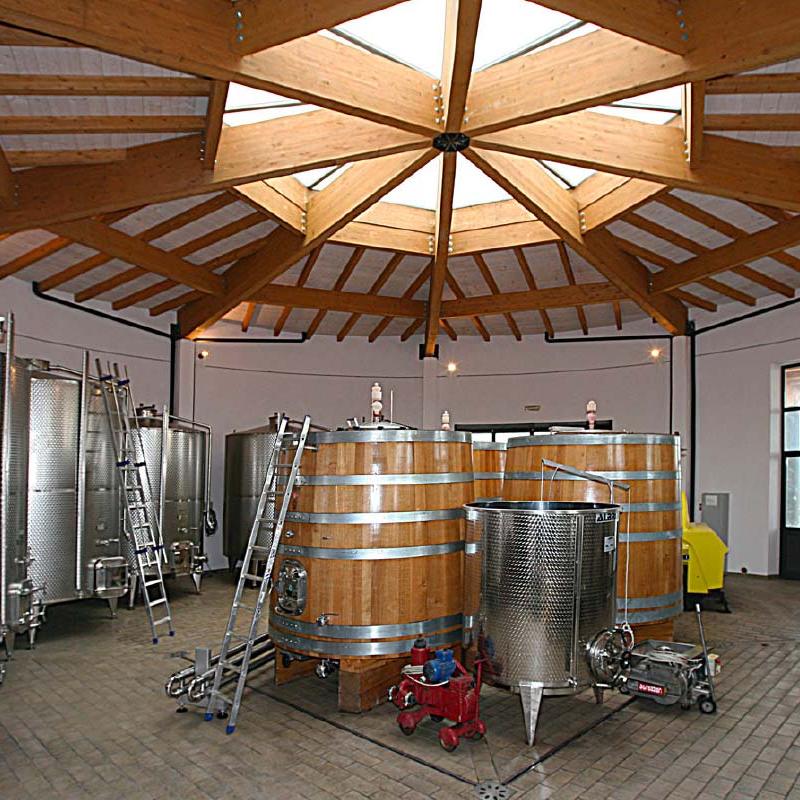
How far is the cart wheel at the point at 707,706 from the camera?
4785 millimetres

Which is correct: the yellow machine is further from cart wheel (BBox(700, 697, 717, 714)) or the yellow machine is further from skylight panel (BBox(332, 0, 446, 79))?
skylight panel (BBox(332, 0, 446, 79))

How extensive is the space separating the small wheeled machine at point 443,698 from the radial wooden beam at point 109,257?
602 centimetres

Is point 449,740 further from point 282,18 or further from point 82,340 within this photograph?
point 82,340

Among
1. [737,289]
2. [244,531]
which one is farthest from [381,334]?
[737,289]

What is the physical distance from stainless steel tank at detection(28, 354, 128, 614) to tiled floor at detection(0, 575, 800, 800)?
42.7 inches

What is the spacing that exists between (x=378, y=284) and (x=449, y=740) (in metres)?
8.77

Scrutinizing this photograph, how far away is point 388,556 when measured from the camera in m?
4.86

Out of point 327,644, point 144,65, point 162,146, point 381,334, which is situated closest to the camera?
point 327,644

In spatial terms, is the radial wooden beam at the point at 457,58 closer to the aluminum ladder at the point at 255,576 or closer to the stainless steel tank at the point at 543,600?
the aluminum ladder at the point at 255,576

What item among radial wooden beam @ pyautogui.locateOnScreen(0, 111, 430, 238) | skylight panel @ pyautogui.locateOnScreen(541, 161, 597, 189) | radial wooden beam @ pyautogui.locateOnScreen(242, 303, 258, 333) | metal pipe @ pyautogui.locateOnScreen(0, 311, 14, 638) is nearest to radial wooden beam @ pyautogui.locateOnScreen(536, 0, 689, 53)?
radial wooden beam @ pyautogui.locateOnScreen(0, 111, 430, 238)

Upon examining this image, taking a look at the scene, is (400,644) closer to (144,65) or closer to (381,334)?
(144,65)

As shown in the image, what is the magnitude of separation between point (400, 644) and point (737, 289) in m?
8.68

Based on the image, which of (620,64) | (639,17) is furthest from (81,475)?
(639,17)

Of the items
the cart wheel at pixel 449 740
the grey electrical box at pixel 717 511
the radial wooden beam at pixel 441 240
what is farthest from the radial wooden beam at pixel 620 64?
the grey electrical box at pixel 717 511
